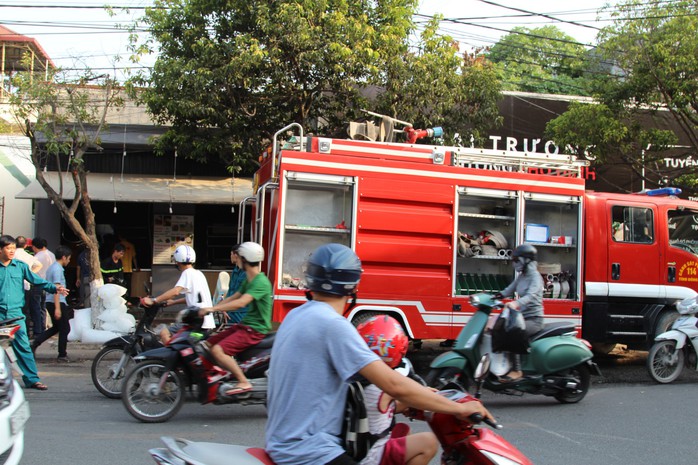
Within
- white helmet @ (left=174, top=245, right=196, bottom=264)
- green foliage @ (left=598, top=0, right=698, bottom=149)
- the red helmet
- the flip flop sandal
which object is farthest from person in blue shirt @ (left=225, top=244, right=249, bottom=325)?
green foliage @ (left=598, top=0, right=698, bottom=149)

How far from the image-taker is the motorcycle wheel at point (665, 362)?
8703 mm

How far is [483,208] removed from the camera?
941 centimetres

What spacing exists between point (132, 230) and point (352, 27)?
770 cm

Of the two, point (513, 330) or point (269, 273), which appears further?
point (269, 273)

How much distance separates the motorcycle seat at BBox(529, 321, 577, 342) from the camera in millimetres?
7449

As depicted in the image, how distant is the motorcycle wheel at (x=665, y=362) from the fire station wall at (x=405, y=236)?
2.66 meters

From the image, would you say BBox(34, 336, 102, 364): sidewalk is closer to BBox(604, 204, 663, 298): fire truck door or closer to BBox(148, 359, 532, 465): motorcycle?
BBox(604, 204, 663, 298): fire truck door

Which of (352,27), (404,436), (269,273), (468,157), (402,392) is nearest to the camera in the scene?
(402,392)

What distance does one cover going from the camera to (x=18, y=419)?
4070 mm

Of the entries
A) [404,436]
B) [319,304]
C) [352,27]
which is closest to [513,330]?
[404,436]

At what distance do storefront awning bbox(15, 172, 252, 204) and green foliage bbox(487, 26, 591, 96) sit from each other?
12.3m

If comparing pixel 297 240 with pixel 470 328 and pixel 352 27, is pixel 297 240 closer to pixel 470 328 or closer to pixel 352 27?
pixel 470 328

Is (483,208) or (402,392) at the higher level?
(483,208)

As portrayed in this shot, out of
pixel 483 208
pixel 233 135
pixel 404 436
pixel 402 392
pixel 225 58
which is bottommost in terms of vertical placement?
pixel 404 436
